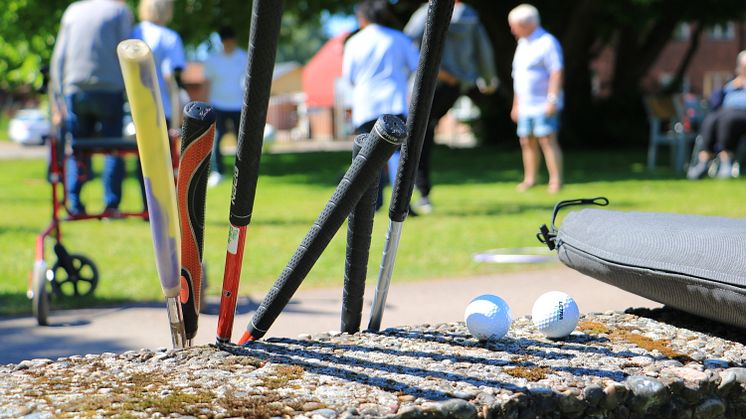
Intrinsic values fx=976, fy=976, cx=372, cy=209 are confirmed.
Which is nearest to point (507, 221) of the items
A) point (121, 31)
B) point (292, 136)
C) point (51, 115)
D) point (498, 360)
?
point (121, 31)

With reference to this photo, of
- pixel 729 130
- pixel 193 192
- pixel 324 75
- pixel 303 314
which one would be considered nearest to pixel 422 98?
pixel 193 192

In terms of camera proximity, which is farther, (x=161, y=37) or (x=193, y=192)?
(x=161, y=37)

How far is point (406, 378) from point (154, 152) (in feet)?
2.91

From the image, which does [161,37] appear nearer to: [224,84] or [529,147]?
[224,84]

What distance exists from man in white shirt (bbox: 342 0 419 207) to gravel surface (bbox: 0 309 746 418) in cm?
595

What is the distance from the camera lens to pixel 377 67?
29.6 ft

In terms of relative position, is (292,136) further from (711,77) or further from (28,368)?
(28,368)

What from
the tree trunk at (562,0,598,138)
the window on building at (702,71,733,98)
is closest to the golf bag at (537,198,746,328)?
the tree trunk at (562,0,598,138)

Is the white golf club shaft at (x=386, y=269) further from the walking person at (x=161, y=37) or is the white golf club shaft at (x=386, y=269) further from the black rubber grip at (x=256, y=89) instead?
the walking person at (x=161, y=37)

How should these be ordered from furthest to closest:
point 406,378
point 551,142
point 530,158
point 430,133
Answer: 1. point 530,158
2. point 551,142
3. point 430,133
4. point 406,378

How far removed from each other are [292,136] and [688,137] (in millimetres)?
42650

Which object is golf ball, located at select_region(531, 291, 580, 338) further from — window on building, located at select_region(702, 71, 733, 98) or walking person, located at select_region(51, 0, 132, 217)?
window on building, located at select_region(702, 71, 733, 98)

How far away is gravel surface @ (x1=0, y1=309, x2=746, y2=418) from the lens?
236 cm

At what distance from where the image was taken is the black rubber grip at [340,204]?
8.19ft
